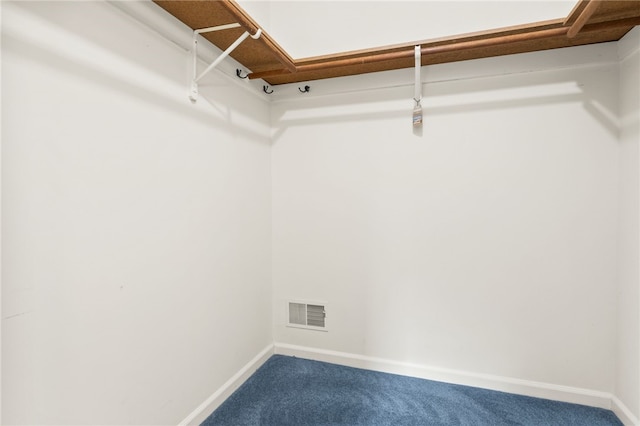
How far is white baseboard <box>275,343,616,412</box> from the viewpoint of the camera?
1.77 metres

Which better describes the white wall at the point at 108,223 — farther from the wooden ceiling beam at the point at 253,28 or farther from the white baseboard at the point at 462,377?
the white baseboard at the point at 462,377

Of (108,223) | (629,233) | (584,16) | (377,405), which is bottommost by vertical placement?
(377,405)

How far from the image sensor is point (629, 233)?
1.62 m

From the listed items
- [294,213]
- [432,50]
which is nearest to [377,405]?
[294,213]

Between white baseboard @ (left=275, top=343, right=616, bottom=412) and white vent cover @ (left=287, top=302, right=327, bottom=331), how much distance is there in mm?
167

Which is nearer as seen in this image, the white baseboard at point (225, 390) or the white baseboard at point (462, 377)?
the white baseboard at point (225, 390)

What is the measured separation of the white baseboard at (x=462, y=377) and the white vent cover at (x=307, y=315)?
0.55 ft

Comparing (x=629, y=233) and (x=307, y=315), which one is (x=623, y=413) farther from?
(x=307, y=315)

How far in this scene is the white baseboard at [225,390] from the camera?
1584mm

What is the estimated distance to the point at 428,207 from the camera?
2.03m

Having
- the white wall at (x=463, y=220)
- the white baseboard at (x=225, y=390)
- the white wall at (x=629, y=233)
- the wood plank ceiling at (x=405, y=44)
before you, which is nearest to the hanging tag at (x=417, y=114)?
the white wall at (x=463, y=220)

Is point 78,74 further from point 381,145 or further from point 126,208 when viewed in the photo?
point 381,145

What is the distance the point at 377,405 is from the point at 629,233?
1.62 m

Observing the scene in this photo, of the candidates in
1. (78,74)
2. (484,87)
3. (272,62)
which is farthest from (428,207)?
(78,74)
